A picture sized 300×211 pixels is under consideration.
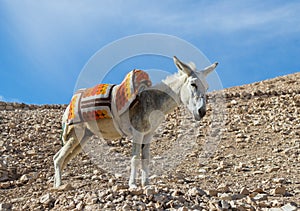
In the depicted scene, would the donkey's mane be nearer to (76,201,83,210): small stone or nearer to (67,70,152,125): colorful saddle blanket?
(67,70,152,125): colorful saddle blanket

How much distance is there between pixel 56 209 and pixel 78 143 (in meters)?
1.60

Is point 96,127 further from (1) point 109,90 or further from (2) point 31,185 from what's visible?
(2) point 31,185

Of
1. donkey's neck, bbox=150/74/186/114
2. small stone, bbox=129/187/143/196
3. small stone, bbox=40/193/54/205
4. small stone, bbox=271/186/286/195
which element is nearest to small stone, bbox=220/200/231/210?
small stone, bbox=129/187/143/196

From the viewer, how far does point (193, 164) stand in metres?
10.9

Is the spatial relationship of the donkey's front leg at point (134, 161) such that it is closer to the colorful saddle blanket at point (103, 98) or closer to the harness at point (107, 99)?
the harness at point (107, 99)

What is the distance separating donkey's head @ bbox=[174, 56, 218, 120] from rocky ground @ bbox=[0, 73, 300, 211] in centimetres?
124

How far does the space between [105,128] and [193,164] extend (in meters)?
3.99

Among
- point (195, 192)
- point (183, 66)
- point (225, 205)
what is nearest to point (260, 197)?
point (225, 205)

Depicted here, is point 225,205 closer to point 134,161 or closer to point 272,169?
point 134,161

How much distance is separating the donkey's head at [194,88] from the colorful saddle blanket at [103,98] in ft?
2.33

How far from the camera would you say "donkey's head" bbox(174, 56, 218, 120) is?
649 cm

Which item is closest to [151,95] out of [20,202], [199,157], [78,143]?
[78,143]

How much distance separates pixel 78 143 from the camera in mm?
7953

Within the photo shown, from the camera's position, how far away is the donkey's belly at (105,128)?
7.36 metres
